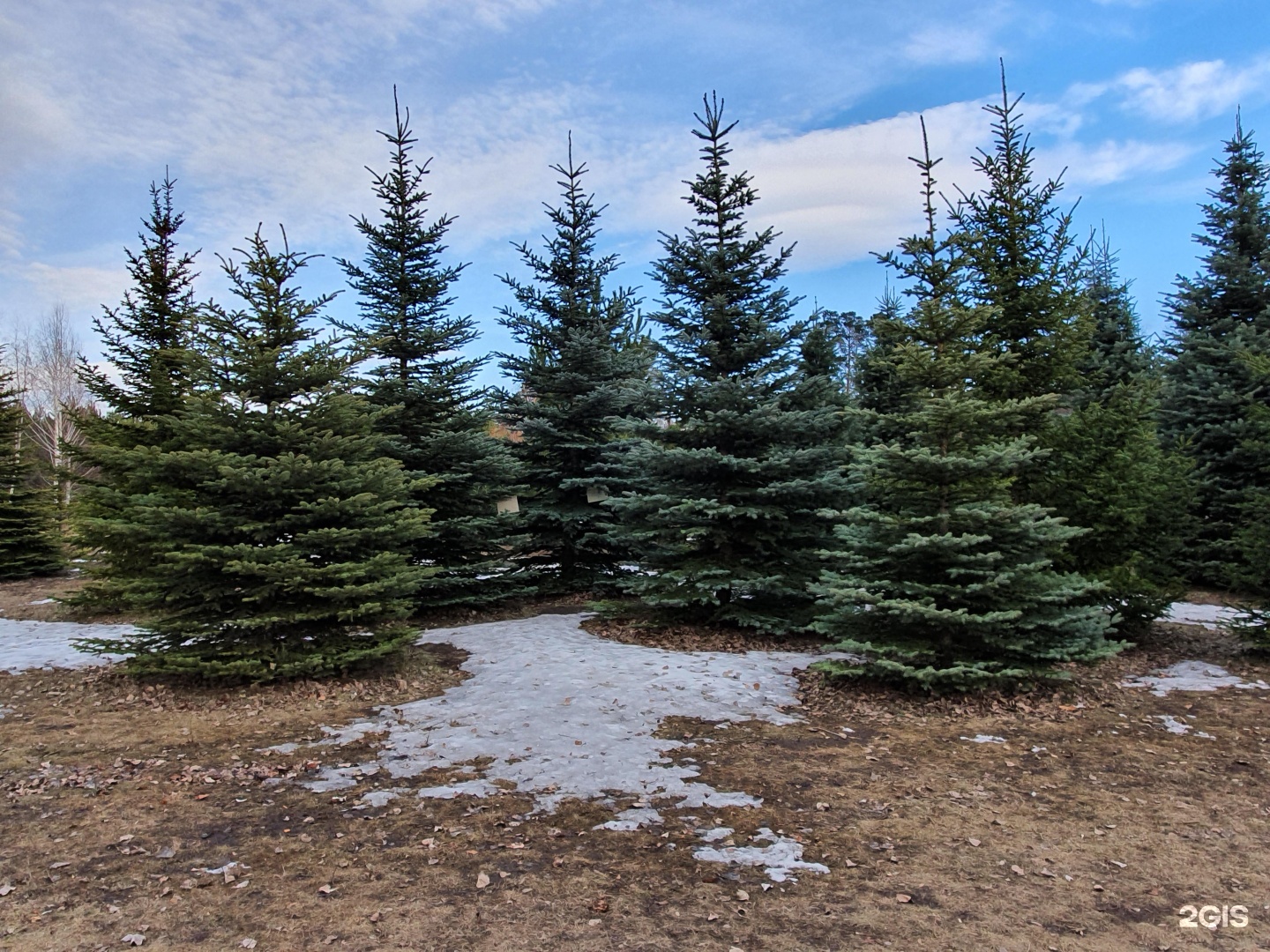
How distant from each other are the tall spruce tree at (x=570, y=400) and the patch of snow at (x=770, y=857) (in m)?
7.94

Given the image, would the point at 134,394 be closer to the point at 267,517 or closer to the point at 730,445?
the point at 267,517

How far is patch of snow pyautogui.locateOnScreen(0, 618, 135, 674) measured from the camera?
27.5ft

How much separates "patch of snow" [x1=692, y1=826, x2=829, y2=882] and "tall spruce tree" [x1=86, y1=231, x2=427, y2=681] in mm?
4405

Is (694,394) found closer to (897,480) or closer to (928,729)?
(897,480)

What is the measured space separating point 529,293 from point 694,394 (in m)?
4.85

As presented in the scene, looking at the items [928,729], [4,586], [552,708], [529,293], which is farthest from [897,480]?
[4,586]

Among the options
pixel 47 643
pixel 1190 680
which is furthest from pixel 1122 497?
pixel 47 643

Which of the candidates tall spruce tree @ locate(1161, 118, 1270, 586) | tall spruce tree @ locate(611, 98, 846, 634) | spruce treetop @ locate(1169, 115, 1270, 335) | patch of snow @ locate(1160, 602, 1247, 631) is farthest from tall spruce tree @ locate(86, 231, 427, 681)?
spruce treetop @ locate(1169, 115, 1270, 335)

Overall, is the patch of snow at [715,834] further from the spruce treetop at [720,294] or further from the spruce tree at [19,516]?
the spruce tree at [19,516]

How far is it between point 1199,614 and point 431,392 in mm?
11701

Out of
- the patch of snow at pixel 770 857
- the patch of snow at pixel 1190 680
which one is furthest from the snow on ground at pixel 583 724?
the patch of snow at pixel 1190 680

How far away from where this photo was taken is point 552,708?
251 inches

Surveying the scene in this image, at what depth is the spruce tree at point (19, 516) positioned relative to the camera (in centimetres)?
1599

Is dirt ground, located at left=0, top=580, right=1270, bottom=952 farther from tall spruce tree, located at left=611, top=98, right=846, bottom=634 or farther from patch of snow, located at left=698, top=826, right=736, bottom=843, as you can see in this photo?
tall spruce tree, located at left=611, top=98, right=846, bottom=634
